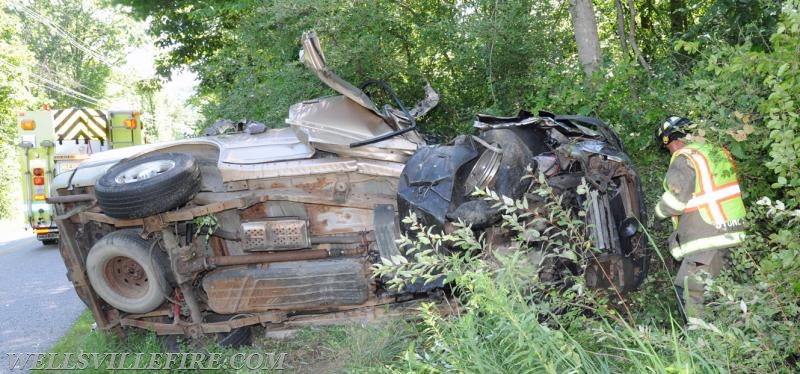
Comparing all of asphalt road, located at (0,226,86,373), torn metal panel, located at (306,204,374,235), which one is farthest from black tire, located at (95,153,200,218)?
asphalt road, located at (0,226,86,373)

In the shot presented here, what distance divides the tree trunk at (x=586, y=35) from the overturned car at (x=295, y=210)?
2.47 meters

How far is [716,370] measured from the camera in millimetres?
2715

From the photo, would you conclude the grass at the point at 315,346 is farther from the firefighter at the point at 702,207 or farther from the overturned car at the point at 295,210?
the firefighter at the point at 702,207

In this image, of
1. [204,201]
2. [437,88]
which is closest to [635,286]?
[204,201]

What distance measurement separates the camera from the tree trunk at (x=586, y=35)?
7180 mm

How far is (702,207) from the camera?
4.14 meters

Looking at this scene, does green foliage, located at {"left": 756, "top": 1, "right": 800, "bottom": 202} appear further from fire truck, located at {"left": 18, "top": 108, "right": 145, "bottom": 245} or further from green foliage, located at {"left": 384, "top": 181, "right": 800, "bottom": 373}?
fire truck, located at {"left": 18, "top": 108, "right": 145, "bottom": 245}

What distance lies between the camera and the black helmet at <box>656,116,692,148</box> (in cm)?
451

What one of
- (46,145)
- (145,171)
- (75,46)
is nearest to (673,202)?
(145,171)

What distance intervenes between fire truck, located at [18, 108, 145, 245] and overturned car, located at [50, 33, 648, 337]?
7.28 m

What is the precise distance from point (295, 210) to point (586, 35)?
3.84 meters

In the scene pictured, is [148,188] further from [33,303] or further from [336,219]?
[33,303]

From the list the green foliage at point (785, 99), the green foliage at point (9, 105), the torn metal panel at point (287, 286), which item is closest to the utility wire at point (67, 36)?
the green foliage at point (9, 105)

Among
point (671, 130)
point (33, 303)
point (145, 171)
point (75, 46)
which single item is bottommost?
point (33, 303)
